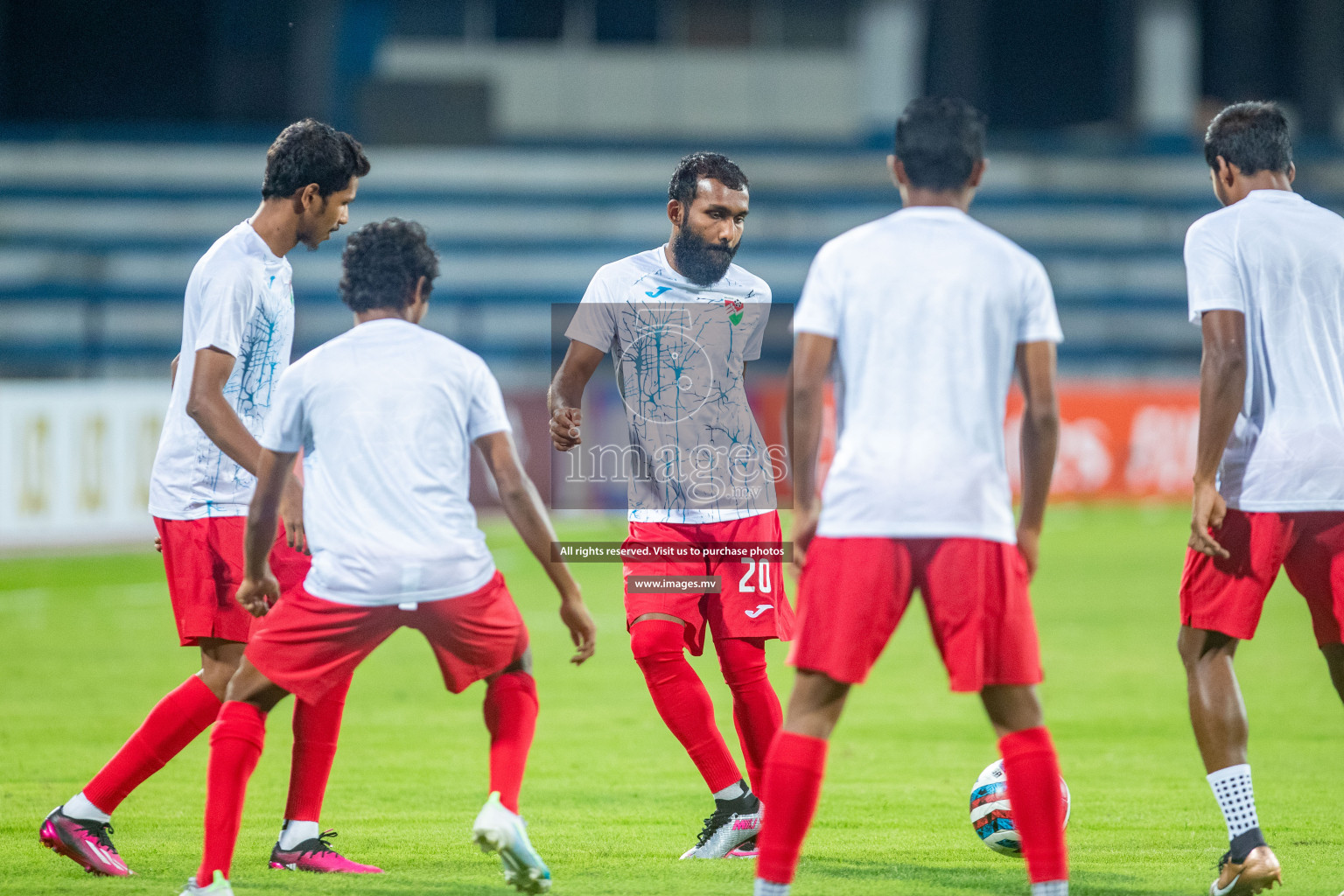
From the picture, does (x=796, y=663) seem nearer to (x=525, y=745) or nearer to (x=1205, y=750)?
(x=525, y=745)

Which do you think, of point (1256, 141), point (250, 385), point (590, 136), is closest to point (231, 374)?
point (250, 385)

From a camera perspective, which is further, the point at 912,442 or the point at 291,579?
the point at 291,579

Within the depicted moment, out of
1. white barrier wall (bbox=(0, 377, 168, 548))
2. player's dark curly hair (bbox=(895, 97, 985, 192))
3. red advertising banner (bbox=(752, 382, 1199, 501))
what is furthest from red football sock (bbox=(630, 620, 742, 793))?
red advertising banner (bbox=(752, 382, 1199, 501))

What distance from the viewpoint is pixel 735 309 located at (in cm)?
585

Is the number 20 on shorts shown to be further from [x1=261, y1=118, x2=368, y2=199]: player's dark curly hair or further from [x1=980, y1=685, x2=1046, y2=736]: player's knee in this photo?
[x1=261, y1=118, x2=368, y2=199]: player's dark curly hair

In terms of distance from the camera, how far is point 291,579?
5207 mm

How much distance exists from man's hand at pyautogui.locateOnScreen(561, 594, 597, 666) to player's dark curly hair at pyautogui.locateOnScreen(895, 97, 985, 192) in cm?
149

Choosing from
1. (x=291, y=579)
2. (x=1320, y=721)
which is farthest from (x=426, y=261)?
(x=1320, y=721)

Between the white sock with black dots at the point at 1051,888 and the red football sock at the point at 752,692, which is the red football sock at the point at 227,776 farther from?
the white sock with black dots at the point at 1051,888

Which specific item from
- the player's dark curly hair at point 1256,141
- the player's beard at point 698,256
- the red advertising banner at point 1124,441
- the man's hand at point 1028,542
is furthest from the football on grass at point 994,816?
the red advertising banner at point 1124,441

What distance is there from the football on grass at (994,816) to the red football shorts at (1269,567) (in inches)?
35.8

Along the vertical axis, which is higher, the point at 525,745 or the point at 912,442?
the point at 912,442

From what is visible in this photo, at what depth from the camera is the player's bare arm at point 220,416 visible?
4.84m

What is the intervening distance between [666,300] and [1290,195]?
214 cm
